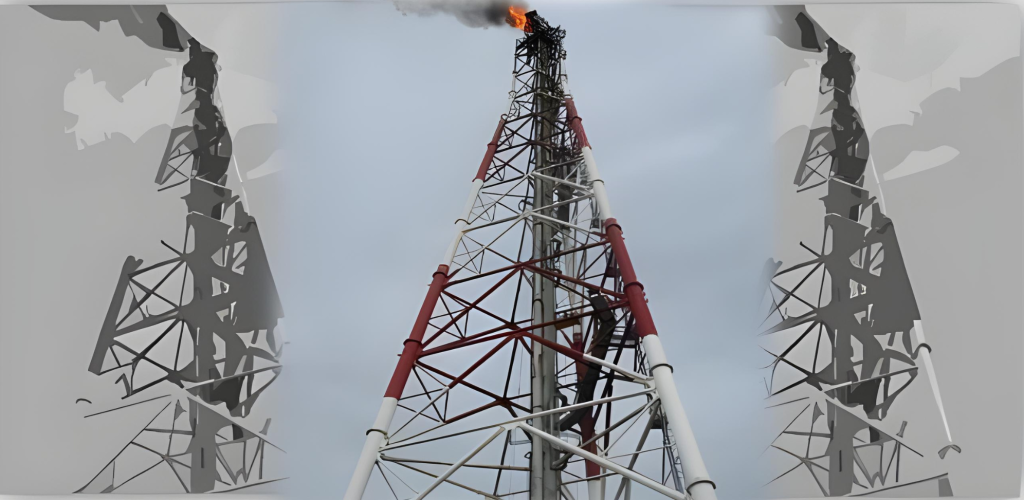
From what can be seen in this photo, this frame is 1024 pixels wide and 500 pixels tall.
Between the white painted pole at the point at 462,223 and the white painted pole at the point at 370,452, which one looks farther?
the white painted pole at the point at 462,223

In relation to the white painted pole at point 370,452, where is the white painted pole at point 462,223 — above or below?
above

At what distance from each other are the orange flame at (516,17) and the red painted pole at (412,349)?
1150 centimetres

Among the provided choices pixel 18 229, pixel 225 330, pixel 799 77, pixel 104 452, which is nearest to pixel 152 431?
pixel 104 452

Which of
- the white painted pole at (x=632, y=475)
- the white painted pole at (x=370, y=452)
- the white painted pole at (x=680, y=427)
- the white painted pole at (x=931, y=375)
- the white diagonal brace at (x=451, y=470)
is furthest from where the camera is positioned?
the white painted pole at (x=931, y=375)

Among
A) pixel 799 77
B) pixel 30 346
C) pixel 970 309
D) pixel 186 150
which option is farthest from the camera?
pixel 799 77

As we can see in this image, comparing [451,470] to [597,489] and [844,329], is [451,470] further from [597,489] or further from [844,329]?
[844,329]

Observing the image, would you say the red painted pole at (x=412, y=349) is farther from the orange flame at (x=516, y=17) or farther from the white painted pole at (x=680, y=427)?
the orange flame at (x=516, y=17)

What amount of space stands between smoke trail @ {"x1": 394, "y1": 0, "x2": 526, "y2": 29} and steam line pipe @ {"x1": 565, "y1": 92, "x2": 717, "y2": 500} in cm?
910

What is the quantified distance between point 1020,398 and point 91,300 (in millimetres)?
16457

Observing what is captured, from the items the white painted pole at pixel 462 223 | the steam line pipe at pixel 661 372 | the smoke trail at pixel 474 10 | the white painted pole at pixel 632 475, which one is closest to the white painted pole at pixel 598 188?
the steam line pipe at pixel 661 372

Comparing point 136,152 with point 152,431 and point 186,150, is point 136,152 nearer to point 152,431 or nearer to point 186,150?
point 186,150

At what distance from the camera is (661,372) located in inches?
286

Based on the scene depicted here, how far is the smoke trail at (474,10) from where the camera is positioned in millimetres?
18370

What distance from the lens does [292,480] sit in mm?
13578
